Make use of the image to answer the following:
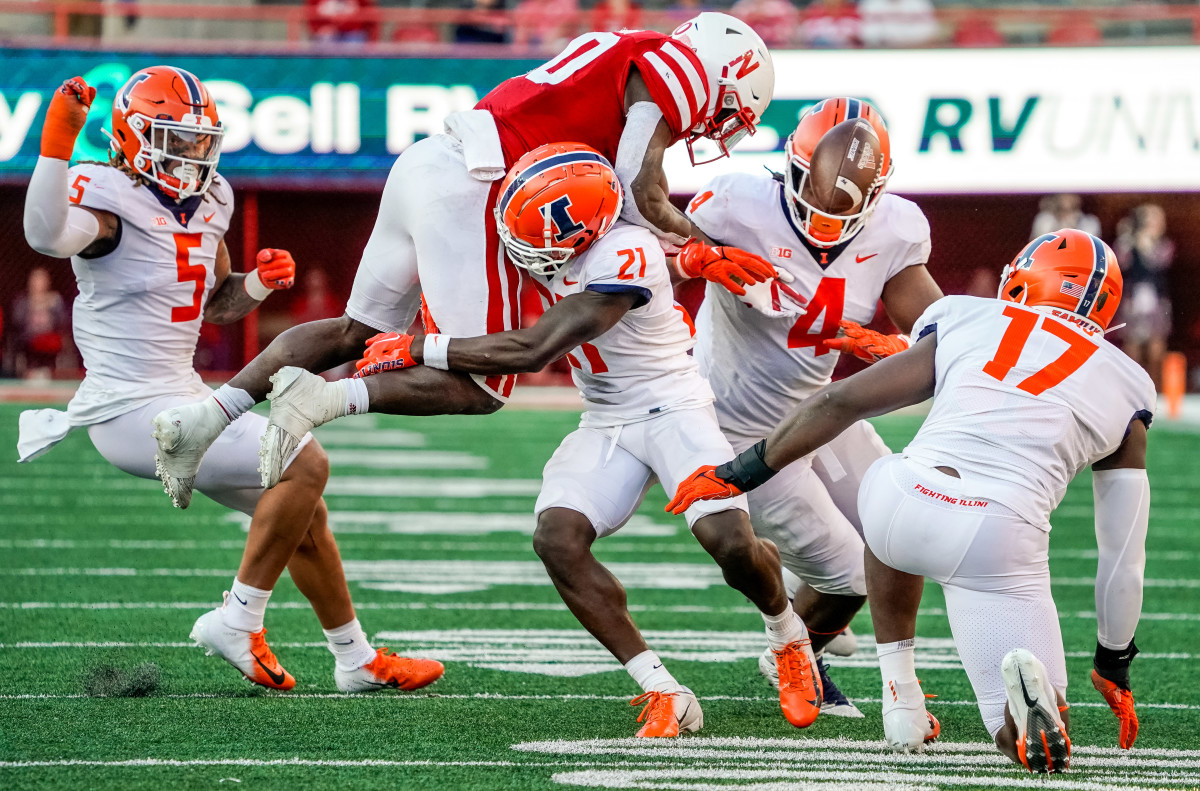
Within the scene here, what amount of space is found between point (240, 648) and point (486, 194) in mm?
1537

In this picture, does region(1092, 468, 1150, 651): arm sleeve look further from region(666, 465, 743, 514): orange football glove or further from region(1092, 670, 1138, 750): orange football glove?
region(666, 465, 743, 514): orange football glove

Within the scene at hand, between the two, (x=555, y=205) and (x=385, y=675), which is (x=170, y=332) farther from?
(x=555, y=205)

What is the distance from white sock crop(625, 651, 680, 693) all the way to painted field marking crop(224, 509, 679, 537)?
4.16 metres

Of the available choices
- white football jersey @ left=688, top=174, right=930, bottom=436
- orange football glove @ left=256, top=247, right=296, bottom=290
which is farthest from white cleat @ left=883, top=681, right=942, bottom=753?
orange football glove @ left=256, top=247, right=296, bottom=290

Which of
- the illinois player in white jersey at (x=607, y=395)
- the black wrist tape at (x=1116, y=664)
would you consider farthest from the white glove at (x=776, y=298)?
the black wrist tape at (x=1116, y=664)

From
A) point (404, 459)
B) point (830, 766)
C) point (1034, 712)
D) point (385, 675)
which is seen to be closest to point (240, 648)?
point (385, 675)

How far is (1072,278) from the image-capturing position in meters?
3.71

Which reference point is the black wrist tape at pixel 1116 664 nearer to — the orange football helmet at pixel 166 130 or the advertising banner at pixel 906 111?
the orange football helmet at pixel 166 130

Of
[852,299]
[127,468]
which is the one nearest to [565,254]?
[852,299]

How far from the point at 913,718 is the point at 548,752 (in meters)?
0.95

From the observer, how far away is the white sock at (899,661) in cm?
383

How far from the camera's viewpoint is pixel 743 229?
457cm

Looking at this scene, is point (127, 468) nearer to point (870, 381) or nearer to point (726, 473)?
point (726, 473)

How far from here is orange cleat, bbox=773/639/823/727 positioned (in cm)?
407
